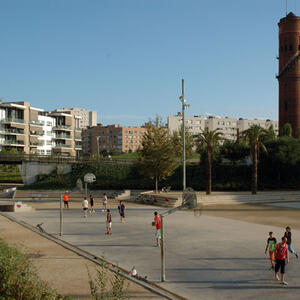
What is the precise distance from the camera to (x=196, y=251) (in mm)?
18062

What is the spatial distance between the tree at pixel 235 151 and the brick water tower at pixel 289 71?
2244 centimetres

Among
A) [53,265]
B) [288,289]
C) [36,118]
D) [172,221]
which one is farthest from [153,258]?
[36,118]

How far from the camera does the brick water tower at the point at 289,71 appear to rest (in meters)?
78.5

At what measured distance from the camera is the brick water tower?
78.5 meters

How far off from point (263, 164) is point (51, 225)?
118ft

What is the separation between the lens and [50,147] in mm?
93500

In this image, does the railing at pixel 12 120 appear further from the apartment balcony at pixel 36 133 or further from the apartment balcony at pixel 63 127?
the apartment balcony at pixel 63 127

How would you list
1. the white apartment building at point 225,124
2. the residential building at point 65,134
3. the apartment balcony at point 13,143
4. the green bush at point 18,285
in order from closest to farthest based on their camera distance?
the green bush at point 18,285, the apartment balcony at point 13,143, the residential building at point 65,134, the white apartment building at point 225,124

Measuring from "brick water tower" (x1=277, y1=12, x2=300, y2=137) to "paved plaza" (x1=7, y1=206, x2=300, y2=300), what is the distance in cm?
5515

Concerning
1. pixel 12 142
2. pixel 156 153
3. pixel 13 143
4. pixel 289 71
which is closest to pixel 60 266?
pixel 156 153

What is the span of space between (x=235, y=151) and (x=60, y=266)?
4829 centimetres

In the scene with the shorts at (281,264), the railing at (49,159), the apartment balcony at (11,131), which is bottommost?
the shorts at (281,264)

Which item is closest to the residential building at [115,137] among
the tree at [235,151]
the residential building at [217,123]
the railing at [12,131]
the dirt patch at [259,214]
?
the residential building at [217,123]

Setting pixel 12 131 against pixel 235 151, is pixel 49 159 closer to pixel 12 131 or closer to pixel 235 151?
pixel 12 131
